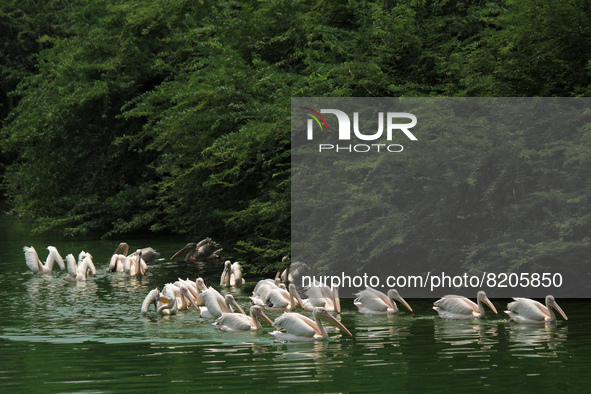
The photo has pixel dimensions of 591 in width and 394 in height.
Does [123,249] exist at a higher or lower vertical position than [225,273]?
higher

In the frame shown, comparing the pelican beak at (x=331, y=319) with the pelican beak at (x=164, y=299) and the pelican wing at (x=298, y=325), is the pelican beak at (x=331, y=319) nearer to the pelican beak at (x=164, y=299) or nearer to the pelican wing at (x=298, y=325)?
the pelican wing at (x=298, y=325)

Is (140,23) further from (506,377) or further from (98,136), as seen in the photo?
(506,377)

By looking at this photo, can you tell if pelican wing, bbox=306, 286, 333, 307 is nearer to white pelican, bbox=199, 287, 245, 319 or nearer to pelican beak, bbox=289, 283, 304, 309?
pelican beak, bbox=289, 283, 304, 309

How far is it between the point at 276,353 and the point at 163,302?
2811mm

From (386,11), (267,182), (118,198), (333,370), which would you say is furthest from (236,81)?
(333,370)

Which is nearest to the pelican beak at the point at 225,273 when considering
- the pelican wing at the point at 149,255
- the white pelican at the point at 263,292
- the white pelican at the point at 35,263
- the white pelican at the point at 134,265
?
the white pelican at the point at 263,292

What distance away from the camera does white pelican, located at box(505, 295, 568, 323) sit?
1052 cm

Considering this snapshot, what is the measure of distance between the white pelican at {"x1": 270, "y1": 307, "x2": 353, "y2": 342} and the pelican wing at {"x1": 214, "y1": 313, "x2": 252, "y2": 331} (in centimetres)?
52

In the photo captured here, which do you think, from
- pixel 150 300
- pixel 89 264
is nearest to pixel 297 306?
pixel 150 300

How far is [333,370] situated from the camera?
27.0 feet

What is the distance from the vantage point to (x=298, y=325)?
9625 millimetres

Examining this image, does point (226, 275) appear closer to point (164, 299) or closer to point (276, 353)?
point (164, 299)

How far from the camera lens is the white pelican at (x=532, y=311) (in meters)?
10.5

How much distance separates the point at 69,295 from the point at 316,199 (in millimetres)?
4025
